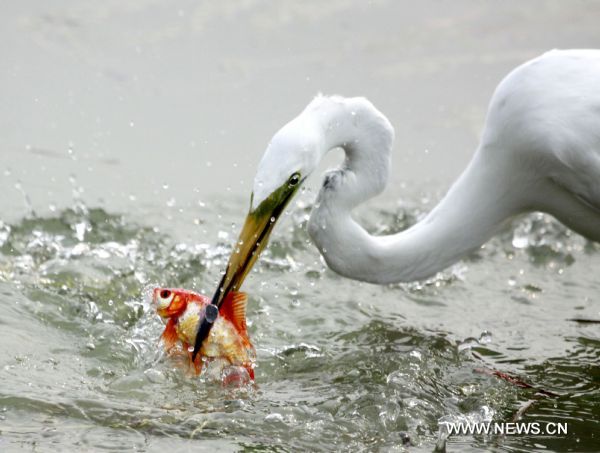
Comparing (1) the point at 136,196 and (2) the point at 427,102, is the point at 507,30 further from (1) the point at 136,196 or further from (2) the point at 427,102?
(1) the point at 136,196

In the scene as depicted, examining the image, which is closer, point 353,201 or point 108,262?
point 353,201

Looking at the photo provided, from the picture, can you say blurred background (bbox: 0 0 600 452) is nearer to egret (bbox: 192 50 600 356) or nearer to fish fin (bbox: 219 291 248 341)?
fish fin (bbox: 219 291 248 341)

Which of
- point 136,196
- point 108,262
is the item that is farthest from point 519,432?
point 136,196

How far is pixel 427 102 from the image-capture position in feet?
28.3

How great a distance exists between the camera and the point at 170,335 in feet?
13.1

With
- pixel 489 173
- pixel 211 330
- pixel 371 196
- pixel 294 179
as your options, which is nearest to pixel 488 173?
pixel 489 173

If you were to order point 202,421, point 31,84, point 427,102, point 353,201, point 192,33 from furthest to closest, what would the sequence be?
point 192,33 → point 427,102 → point 31,84 → point 353,201 → point 202,421

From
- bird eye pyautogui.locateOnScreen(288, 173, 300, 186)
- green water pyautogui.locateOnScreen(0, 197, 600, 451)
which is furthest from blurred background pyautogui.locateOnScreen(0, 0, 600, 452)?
bird eye pyautogui.locateOnScreen(288, 173, 300, 186)

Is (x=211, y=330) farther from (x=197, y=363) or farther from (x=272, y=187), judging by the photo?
(x=272, y=187)

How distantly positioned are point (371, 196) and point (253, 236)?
2.83 feet

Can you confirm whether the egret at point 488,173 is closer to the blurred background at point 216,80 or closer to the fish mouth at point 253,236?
the fish mouth at point 253,236

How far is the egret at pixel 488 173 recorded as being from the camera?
4621mm

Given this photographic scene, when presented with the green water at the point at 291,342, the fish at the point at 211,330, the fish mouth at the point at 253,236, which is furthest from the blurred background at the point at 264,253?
the fish mouth at the point at 253,236

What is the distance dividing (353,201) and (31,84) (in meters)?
4.28
